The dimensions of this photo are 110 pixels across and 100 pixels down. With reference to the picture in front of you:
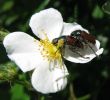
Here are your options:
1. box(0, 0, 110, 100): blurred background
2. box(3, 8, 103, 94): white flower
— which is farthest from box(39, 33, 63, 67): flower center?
box(0, 0, 110, 100): blurred background

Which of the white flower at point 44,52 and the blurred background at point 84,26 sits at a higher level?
the white flower at point 44,52

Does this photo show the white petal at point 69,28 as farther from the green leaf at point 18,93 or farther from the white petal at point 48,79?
the green leaf at point 18,93

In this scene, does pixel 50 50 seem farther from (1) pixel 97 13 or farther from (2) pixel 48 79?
(1) pixel 97 13

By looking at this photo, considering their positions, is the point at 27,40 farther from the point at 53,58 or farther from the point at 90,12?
the point at 90,12

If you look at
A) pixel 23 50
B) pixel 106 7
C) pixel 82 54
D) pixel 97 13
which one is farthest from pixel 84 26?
pixel 23 50

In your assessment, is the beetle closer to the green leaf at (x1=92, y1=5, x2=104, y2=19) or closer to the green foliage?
the green foliage

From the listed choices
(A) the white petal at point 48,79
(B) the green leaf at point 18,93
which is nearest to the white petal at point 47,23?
(A) the white petal at point 48,79
